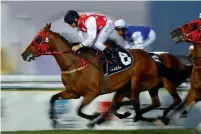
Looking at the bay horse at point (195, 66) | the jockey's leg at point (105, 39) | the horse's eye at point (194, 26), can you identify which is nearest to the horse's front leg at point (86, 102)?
the jockey's leg at point (105, 39)

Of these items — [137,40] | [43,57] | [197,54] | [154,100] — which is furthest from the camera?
[43,57]

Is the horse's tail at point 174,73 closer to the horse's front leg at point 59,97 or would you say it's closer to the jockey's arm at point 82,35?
the jockey's arm at point 82,35

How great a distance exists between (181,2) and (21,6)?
2.93 metres

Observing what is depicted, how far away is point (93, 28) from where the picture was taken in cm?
859

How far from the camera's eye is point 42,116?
9.37 meters

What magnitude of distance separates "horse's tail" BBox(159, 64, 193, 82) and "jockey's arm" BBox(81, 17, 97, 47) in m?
1.19

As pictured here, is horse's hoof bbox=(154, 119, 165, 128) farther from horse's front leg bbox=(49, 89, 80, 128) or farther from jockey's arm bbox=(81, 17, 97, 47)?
jockey's arm bbox=(81, 17, 97, 47)

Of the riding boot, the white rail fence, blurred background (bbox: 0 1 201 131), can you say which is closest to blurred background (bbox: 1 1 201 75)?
blurred background (bbox: 0 1 201 131)

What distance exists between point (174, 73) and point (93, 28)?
4.78 ft

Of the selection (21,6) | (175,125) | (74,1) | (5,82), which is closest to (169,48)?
(74,1)

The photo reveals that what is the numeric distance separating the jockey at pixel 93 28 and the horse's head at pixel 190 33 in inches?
32.1

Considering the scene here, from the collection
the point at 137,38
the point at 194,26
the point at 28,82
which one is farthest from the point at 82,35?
the point at 194,26

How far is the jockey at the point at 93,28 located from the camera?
858cm

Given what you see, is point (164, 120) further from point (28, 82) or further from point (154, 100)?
point (28, 82)
